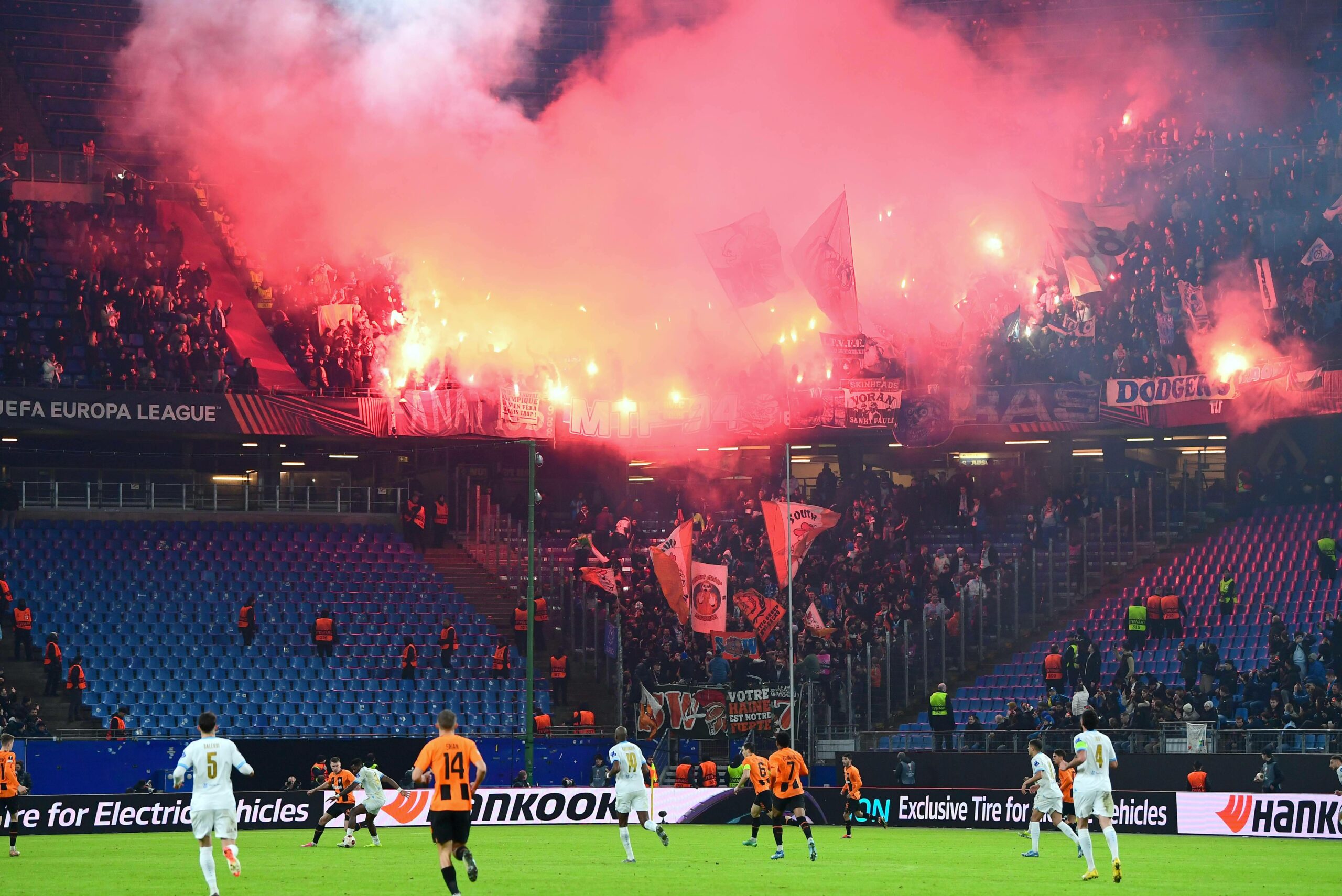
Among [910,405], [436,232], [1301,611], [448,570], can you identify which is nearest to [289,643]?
[448,570]

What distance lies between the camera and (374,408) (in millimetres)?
47438

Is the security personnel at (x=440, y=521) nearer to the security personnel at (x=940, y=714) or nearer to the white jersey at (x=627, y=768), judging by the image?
the security personnel at (x=940, y=714)

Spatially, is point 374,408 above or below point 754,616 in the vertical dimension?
above

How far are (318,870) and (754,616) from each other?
21.3m

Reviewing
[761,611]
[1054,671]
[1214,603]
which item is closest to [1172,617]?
[1214,603]

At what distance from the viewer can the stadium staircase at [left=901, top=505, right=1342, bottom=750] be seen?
133 ft

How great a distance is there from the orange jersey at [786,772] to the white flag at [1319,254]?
93.3 ft

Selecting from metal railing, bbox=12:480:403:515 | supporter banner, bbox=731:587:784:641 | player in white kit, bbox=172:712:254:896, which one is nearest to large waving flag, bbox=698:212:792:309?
supporter banner, bbox=731:587:784:641

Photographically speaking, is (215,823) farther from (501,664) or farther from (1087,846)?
(501,664)

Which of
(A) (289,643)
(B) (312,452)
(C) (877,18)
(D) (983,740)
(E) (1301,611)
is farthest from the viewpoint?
(C) (877,18)

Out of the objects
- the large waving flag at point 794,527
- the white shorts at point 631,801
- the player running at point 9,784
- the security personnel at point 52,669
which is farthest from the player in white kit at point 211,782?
the security personnel at point 52,669

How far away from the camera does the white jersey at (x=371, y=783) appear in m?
28.6

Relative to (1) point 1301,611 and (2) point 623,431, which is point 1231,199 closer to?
(1) point 1301,611

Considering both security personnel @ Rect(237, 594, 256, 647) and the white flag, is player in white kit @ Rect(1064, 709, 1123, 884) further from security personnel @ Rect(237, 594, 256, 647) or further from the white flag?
the white flag
